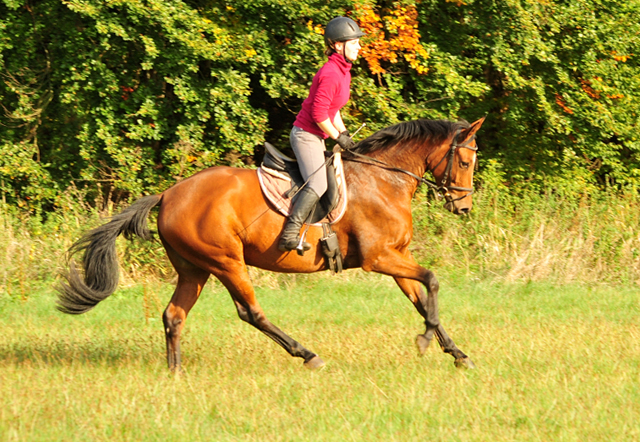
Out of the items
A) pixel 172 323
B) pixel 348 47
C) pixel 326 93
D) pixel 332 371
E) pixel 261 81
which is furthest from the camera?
pixel 261 81

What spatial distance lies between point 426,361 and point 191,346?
252cm

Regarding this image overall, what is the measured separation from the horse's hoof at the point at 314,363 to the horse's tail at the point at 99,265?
6.52 ft

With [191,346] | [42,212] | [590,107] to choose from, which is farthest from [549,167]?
[42,212]

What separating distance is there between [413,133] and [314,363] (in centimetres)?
242

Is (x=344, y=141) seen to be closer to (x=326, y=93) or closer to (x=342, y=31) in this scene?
(x=326, y=93)

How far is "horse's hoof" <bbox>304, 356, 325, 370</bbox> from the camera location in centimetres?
654

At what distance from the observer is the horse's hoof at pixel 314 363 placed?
21.4ft

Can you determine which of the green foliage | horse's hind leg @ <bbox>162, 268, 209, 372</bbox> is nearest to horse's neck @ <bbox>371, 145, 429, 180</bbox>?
horse's hind leg @ <bbox>162, 268, 209, 372</bbox>

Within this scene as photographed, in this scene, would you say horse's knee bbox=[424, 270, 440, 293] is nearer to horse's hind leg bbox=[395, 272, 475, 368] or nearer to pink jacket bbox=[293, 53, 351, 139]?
horse's hind leg bbox=[395, 272, 475, 368]

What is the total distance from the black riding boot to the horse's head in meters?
1.36

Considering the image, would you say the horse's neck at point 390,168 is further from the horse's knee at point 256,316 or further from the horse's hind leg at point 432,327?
the horse's knee at point 256,316

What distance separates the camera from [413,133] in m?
6.98

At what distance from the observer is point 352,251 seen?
6777 mm

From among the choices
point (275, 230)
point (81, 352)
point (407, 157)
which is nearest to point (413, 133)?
point (407, 157)
